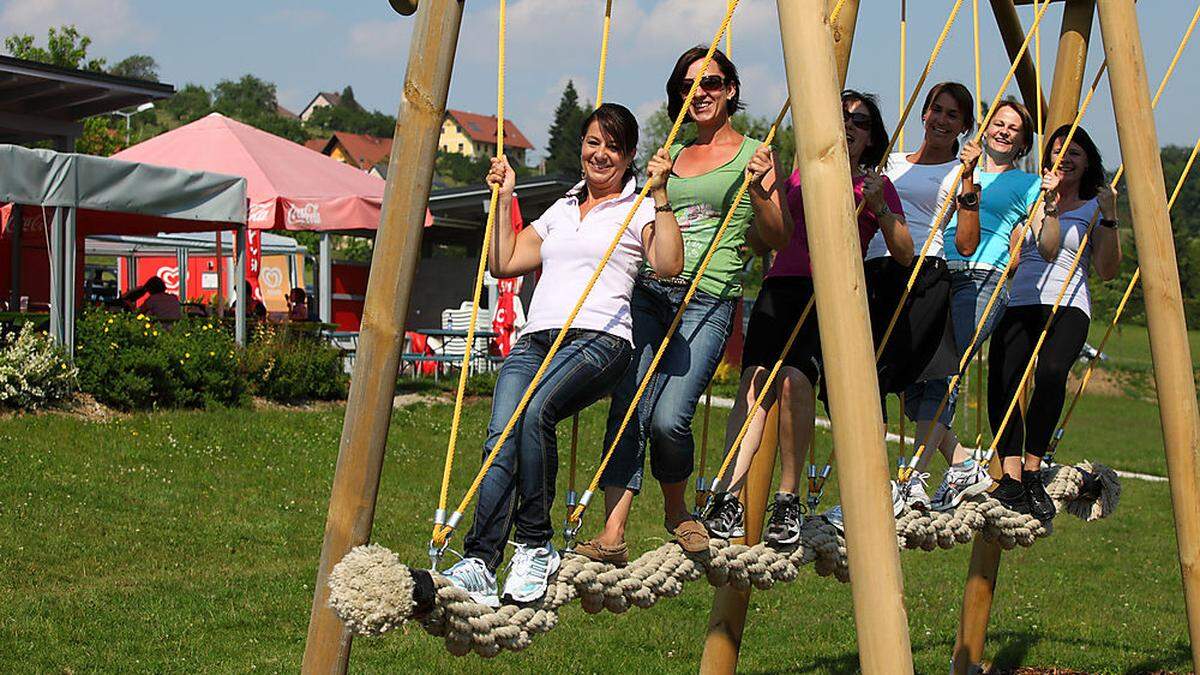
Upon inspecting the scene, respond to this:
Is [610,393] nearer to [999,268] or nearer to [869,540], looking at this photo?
[869,540]

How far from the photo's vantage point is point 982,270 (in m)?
5.66

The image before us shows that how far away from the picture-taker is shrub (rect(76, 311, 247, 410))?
1334 centimetres

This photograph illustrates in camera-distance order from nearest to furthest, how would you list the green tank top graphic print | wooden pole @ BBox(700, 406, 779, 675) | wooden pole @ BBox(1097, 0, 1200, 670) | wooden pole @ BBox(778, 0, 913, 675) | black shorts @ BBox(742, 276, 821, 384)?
wooden pole @ BBox(778, 0, 913, 675), the green tank top graphic print, black shorts @ BBox(742, 276, 821, 384), wooden pole @ BBox(1097, 0, 1200, 670), wooden pole @ BBox(700, 406, 779, 675)

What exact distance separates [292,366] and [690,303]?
11457 mm

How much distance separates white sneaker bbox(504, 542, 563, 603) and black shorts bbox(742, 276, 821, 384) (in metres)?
1.40

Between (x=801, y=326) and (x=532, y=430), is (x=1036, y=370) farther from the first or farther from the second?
(x=532, y=430)

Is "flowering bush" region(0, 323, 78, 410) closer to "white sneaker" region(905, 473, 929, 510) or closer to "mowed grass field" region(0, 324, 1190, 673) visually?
"mowed grass field" region(0, 324, 1190, 673)

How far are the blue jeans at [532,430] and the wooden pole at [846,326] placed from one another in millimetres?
795

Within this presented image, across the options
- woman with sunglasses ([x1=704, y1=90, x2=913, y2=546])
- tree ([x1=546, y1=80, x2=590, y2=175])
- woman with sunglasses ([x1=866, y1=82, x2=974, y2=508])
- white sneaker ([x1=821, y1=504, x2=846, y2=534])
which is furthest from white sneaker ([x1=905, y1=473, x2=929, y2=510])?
tree ([x1=546, y1=80, x2=590, y2=175])

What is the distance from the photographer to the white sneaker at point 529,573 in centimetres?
372

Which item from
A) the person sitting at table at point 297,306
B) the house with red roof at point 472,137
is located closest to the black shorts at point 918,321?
the person sitting at table at point 297,306

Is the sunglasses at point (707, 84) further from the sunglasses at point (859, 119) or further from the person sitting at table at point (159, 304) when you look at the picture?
the person sitting at table at point (159, 304)

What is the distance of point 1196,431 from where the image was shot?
5.24m

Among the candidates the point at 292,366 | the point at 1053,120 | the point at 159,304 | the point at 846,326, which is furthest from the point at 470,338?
the point at 159,304
